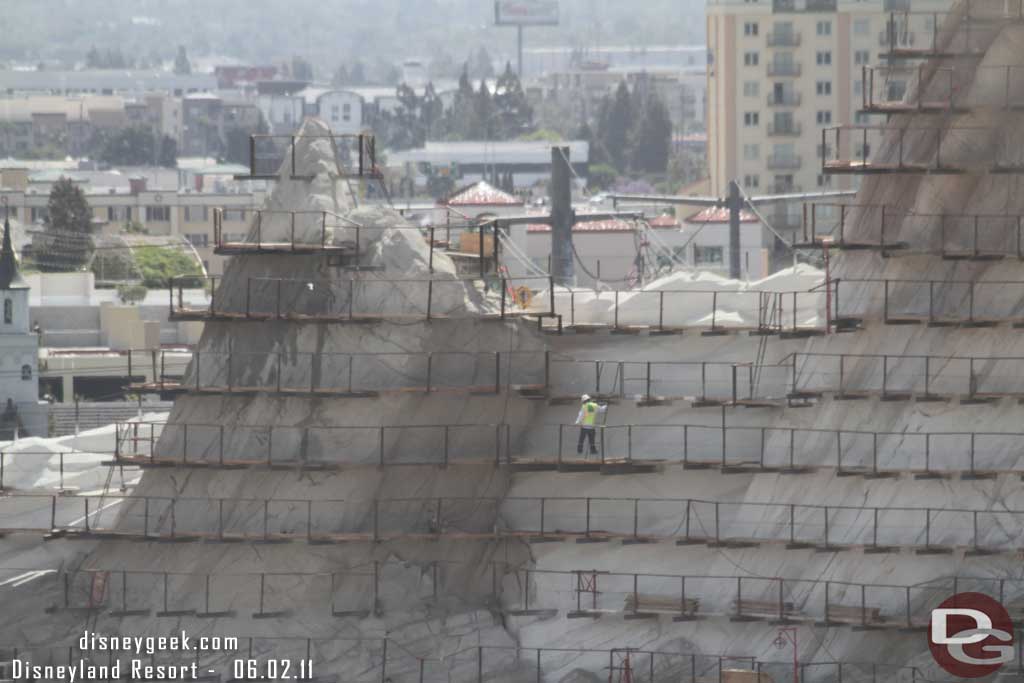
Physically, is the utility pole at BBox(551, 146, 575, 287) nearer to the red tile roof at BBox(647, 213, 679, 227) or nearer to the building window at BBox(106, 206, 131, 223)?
the red tile roof at BBox(647, 213, 679, 227)

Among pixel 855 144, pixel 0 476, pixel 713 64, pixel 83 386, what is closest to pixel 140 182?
pixel 713 64

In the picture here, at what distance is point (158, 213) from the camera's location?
168 metres

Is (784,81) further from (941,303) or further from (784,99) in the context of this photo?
(941,303)

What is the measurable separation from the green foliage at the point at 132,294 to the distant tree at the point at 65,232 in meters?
12.1

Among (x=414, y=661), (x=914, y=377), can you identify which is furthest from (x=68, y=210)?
(x=914, y=377)

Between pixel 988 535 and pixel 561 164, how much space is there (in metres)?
49.2

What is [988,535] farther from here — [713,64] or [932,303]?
[713,64]

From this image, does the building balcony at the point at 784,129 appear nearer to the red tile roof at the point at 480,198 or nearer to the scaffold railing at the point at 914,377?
the red tile roof at the point at 480,198

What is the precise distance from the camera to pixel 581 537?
53.1 meters

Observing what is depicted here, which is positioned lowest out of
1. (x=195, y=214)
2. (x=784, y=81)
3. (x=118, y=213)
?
(x=195, y=214)

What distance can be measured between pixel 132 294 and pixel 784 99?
117 feet

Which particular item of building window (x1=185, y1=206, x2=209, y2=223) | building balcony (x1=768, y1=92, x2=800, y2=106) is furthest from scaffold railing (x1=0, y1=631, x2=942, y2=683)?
building window (x1=185, y1=206, x2=209, y2=223)

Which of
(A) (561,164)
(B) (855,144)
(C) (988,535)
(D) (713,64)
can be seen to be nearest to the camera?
(C) (988,535)

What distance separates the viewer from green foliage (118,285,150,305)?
393ft
